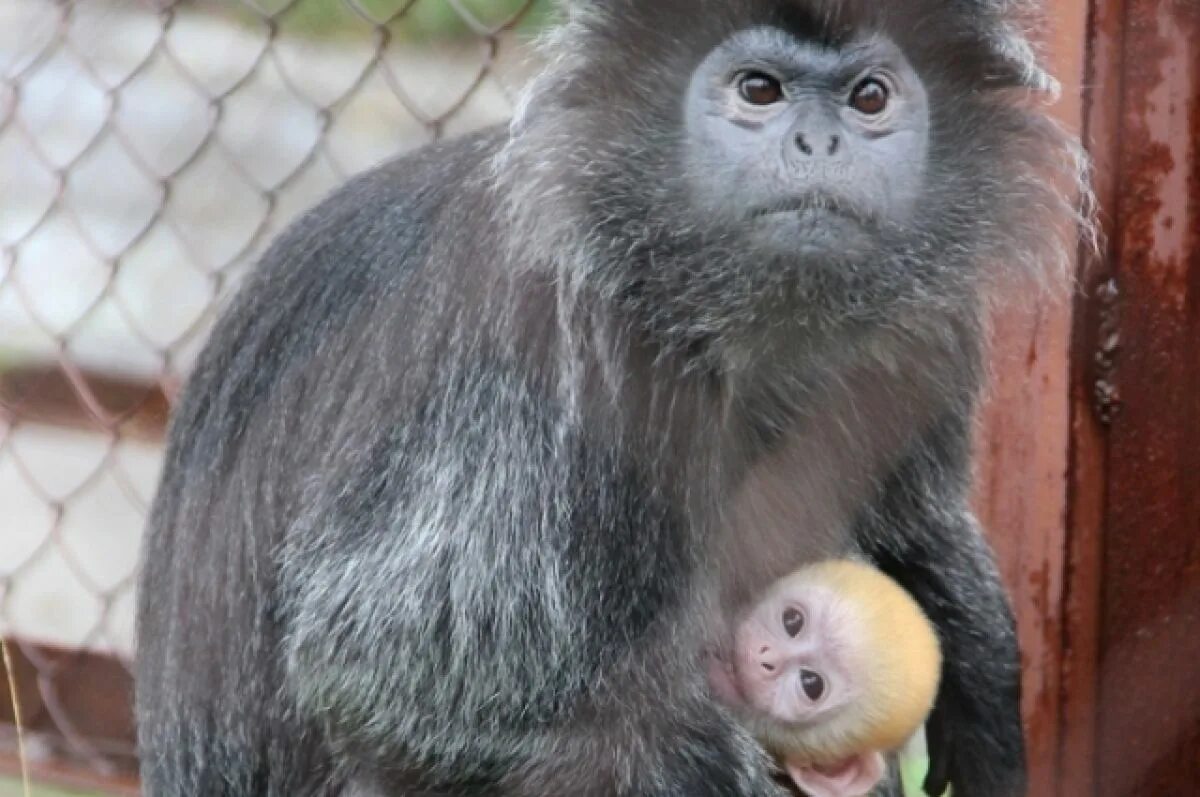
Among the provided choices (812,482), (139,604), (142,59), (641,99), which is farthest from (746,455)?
(142,59)

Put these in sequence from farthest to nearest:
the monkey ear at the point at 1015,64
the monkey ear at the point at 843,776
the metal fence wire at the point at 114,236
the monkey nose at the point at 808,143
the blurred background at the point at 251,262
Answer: the metal fence wire at the point at 114,236 → the blurred background at the point at 251,262 → the monkey ear at the point at 843,776 → the monkey ear at the point at 1015,64 → the monkey nose at the point at 808,143

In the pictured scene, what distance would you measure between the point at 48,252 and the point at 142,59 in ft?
1.51

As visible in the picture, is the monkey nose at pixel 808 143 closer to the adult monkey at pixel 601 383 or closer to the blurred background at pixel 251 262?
the adult monkey at pixel 601 383

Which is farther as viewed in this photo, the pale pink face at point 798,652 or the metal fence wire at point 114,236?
the metal fence wire at point 114,236

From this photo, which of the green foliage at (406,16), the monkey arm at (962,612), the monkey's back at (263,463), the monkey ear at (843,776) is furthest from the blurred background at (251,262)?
the monkey ear at (843,776)

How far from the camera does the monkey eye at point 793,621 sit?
2113mm

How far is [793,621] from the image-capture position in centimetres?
212

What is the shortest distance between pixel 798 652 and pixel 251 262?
1.11 metres

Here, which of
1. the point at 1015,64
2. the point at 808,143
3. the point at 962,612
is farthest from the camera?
the point at 962,612

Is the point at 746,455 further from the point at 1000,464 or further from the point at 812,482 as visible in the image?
the point at 1000,464

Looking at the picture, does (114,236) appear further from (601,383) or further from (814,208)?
(814,208)

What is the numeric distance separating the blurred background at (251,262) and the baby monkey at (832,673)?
36 centimetres

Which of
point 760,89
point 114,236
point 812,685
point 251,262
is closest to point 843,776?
point 812,685

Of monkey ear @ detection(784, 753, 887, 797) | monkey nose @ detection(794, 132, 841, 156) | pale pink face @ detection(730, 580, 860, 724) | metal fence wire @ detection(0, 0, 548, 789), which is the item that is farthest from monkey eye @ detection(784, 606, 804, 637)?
metal fence wire @ detection(0, 0, 548, 789)
